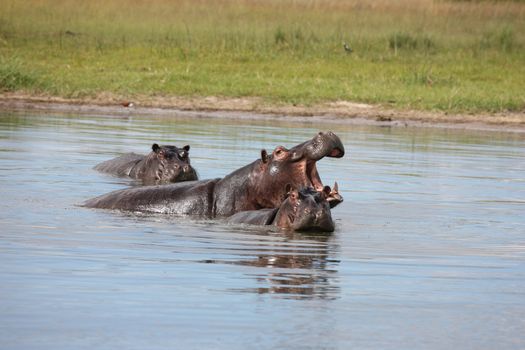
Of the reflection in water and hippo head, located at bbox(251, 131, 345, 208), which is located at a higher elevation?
hippo head, located at bbox(251, 131, 345, 208)

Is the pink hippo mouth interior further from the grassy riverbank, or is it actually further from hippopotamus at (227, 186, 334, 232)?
the grassy riverbank

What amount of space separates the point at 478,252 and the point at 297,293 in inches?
86.6

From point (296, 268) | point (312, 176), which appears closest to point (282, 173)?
point (312, 176)

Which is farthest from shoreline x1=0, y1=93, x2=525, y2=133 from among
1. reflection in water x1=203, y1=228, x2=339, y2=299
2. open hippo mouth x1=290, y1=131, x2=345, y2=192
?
reflection in water x1=203, y1=228, x2=339, y2=299

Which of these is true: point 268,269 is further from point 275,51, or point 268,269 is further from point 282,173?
point 275,51

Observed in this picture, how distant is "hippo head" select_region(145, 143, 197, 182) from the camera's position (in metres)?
11.8

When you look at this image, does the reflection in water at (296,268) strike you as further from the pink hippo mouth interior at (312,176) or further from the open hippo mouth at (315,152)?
the pink hippo mouth interior at (312,176)

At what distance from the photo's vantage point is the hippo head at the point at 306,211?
8.48 m

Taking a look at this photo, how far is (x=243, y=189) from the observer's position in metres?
9.40

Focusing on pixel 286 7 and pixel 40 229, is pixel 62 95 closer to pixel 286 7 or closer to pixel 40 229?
pixel 286 7

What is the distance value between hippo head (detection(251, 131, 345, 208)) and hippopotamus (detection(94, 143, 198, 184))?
2.47 meters

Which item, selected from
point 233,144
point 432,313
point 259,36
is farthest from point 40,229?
point 259,36

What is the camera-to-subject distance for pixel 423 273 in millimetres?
6883

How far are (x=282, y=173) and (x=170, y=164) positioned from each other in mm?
2967
